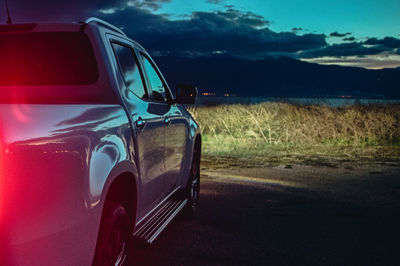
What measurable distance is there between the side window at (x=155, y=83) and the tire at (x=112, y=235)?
1.57 metres

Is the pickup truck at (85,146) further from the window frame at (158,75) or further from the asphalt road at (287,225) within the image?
the asphalt road at (287,225)

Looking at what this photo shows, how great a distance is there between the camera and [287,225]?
5715mm

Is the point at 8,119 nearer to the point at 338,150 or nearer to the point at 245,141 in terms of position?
the point at 338,150

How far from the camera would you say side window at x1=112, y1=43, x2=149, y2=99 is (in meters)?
4.04

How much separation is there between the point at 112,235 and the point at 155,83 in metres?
2.11

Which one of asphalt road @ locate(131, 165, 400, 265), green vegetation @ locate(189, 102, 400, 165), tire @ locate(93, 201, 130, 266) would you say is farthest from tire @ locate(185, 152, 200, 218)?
green vegetation @ locate(189, 102, 400, 165)

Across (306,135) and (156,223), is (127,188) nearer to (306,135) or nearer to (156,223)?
(156,223)

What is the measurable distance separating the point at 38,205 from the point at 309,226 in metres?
4.05

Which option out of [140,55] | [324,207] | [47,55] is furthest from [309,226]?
[47,55]

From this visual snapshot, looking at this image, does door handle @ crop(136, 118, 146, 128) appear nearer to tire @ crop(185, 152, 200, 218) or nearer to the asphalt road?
the asphalt road

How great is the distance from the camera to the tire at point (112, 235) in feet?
9.93

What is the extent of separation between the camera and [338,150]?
14180mm

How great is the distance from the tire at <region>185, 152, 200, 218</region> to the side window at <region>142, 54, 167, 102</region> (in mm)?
1187

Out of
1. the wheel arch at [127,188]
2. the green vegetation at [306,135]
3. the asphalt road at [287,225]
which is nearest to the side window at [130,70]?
the wheel arch at [127,188]
